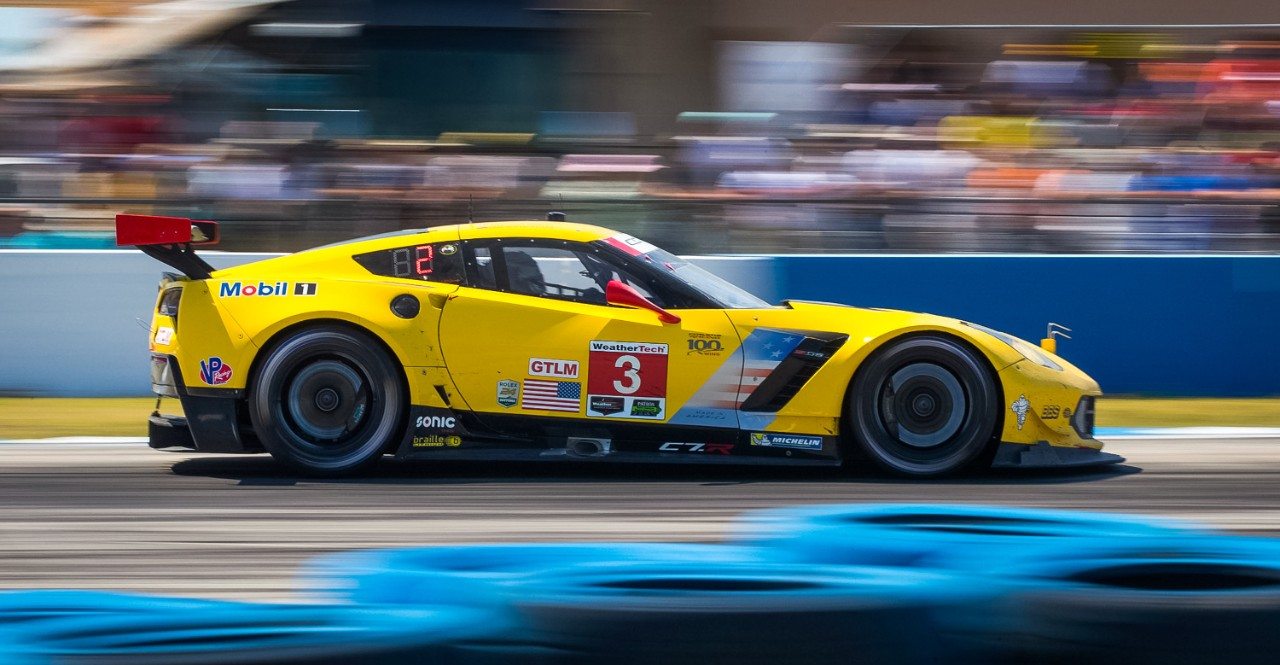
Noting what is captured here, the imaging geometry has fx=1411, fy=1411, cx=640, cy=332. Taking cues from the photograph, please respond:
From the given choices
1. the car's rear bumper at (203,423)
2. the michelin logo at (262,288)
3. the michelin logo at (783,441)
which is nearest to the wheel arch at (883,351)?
the michelin logo at (783,441)

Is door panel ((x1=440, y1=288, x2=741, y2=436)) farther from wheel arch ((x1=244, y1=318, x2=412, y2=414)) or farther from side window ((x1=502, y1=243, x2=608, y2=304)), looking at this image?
wheel arch ((x1=244, y1=318, x2=412, y2=414))

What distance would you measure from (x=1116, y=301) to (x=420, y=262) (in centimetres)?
568

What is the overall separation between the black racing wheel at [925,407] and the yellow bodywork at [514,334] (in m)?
0.07

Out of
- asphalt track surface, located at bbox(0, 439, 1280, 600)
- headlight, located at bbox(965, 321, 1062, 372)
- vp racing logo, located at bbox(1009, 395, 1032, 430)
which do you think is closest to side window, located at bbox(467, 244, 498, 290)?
asphalt track surface, located at bbox(0, 439, 1280, 600)

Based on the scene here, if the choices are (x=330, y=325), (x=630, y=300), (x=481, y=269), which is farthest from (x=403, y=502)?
(x=630, y=300)

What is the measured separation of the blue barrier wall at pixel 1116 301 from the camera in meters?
10.3

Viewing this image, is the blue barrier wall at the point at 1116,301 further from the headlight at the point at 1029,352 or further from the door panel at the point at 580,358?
the door panel at the point at 580,358

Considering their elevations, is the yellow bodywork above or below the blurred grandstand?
below

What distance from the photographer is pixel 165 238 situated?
22.5 ft

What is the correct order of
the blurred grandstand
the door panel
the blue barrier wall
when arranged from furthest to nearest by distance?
the blurred grandstand → the blue barrier wall → the door panel

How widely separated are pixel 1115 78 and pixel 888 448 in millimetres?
7417

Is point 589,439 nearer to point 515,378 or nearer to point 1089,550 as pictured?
point 515,378

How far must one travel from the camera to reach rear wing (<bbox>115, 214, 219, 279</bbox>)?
Result: 270 inches

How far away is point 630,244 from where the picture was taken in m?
6.97
